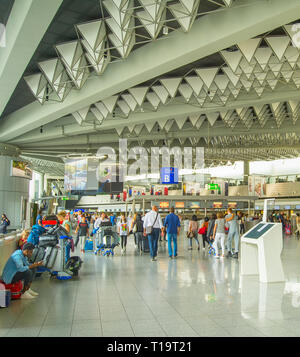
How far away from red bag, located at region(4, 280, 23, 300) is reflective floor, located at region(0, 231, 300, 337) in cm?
14

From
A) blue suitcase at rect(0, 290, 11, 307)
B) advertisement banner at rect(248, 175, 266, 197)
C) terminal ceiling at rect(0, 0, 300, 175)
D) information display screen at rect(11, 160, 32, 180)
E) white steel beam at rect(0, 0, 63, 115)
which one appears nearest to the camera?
blue suitcase at rect(0, 290, 11, 307)

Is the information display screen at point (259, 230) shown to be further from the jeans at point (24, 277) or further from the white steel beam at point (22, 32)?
the white steel beam at point (22, 32)

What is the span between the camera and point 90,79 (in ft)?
55.1

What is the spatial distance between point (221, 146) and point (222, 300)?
105 ft

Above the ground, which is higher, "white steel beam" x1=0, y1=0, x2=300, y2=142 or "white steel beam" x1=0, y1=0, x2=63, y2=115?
"white steel beam" x1=0, y1=0, x2=300, y2=142

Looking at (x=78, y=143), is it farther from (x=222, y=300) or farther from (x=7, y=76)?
(x=222, y=300)

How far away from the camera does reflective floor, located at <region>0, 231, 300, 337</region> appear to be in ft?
15.3

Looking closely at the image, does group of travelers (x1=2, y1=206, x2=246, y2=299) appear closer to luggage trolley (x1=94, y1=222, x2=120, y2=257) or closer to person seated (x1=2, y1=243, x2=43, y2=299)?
person seated (x1=2, y1=243, x2=43, y2=299)

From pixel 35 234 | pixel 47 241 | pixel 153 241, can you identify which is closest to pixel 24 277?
pixel 47 241

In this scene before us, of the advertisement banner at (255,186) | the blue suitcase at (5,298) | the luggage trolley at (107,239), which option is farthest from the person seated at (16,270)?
the advertisement banner at (255,186)

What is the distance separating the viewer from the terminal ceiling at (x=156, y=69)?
37.2 ft

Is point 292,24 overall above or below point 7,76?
above

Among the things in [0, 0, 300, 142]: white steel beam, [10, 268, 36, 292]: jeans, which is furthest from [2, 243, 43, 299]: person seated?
[0, 0, 300, 142]: white steel beam
